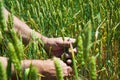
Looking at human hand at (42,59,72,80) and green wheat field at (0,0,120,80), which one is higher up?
green wheat field at (0,0,120,80)

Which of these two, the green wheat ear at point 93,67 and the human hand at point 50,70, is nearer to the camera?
the green wheat ear at point 93,67

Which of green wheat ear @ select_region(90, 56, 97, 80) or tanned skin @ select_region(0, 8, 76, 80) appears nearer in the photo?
green wheat ear @ select_region(90, 56, 97, 80)

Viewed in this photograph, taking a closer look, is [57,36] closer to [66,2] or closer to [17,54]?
[66,2]

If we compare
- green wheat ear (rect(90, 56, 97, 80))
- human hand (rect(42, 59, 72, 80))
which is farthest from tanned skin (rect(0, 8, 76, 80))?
green wheat ear (rect(90, 56, 97, 80))

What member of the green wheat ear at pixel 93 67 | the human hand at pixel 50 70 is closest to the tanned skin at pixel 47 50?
the human hand at pixel 50 70

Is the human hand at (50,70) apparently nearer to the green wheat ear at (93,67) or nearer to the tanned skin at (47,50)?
the tanned skin at (47,50)

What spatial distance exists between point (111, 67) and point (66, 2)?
885 millimetres

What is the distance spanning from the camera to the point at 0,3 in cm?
94

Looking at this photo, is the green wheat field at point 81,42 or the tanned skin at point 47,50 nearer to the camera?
the green wheat field at point 81,42

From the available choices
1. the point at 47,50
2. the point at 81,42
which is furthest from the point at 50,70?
the point at 47,50

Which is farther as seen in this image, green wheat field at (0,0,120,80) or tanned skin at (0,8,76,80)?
tanned skin at (0,8,76,80)

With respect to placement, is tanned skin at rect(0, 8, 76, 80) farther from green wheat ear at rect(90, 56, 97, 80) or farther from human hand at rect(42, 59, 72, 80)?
green wheat ear at rect(90, 56, 97, 80)

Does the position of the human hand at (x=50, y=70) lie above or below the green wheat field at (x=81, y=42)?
below

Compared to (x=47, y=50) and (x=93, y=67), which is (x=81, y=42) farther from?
(x=47, y=50)
